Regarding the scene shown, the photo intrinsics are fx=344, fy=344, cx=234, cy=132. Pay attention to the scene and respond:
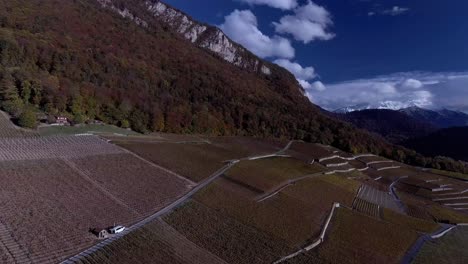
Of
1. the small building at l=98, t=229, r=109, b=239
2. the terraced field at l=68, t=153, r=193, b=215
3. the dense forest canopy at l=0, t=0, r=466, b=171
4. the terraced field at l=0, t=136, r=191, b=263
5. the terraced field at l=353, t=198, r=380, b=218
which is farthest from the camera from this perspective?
the dense forest canopy at l=0, t=0, r=466, b=171

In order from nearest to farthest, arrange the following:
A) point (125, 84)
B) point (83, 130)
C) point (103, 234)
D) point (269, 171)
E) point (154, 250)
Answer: point (154, 250) → point (103, 234) → point (83, 130) → point (269, 171) → point (125, 84)

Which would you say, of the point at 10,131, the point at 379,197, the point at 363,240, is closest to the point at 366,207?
the point at 379,197

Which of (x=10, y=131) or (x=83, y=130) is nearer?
(x=10, y=131)

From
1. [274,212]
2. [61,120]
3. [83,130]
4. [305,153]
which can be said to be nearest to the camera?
[274,212]

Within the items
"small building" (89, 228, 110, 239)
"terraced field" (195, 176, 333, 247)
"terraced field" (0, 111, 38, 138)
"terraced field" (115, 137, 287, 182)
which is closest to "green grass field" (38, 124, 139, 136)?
"terraced field" (0, 111, 38, 138)

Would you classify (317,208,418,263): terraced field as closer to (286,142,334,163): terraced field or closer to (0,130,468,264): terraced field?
(0,130,468,264): terraced field

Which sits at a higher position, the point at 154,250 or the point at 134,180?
the point at 134,180

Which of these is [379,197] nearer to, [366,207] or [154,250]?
[366,207]

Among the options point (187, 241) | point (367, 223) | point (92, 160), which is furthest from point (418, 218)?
point (92, 160)

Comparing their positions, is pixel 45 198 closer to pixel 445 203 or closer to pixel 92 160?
pixel 92 160
